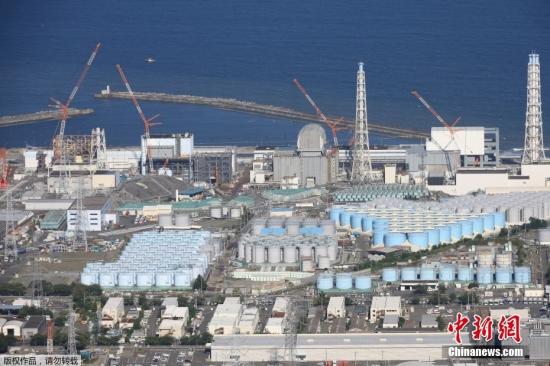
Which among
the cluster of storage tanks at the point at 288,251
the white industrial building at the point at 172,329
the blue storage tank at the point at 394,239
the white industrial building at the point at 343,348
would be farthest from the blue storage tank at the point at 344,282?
the white industrial building at the point at 343,348

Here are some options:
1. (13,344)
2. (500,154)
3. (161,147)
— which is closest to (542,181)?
(500,154)

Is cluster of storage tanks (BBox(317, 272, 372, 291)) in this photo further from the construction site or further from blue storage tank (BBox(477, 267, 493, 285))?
blue storage tank (BBox(477, 267, 493, 285))

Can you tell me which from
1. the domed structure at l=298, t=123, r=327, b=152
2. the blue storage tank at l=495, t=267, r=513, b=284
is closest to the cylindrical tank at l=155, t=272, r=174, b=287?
the blue storage tank at l=495, t=267, r=513, b=284

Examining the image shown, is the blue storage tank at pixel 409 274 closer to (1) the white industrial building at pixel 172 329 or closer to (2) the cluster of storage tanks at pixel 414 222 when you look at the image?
(2) the cluster of storage tanks at pixel 414 222

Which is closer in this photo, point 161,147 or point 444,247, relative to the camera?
point 444,247

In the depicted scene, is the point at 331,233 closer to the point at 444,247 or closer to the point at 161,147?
the point at 444,247

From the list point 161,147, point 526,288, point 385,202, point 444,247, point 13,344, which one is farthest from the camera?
point 161,147
